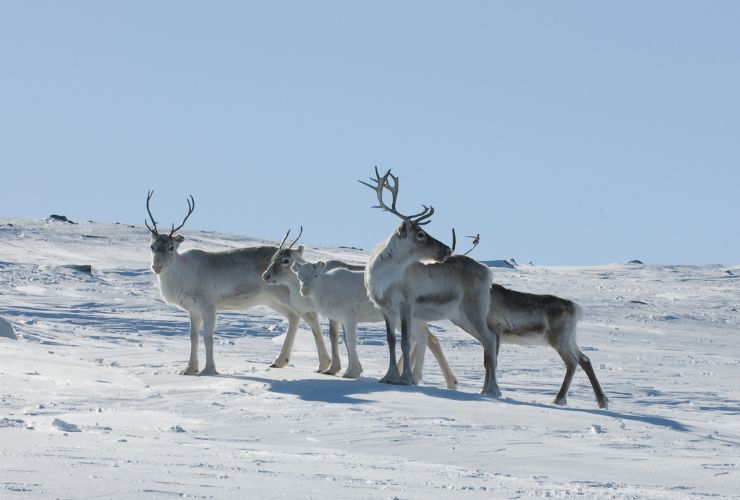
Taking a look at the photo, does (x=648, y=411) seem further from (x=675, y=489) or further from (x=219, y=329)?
(x=219, y=329)

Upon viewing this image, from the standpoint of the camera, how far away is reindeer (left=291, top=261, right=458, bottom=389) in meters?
13.8

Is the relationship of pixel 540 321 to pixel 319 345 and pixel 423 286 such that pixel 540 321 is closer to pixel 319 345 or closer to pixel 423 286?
pixel 423 286

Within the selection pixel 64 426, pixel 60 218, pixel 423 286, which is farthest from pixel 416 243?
pixel 60 218

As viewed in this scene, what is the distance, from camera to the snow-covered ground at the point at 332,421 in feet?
24.2

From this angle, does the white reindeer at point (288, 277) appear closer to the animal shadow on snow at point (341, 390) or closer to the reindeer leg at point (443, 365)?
the reindeer leg at point (443, 365)

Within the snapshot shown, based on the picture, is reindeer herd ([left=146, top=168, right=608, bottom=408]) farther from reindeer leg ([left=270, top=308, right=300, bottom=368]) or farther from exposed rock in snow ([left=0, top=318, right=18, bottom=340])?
exposed rock in snow ([left=0, top=318, right=18, bottom=340])

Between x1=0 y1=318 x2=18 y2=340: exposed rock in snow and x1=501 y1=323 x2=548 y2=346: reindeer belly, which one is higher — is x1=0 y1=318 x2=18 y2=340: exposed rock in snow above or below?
below

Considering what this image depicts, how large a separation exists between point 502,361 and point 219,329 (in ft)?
18.7

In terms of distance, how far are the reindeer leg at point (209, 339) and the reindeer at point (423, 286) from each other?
89.3 inches

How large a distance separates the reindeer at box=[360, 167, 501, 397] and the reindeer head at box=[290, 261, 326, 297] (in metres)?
1.00

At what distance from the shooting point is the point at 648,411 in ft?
47.2

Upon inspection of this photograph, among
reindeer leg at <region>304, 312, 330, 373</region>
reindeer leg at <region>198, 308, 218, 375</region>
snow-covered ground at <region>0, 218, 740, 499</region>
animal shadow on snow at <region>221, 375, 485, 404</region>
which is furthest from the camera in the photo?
reindeer leg at <region>304, 312, 330, 373</region>

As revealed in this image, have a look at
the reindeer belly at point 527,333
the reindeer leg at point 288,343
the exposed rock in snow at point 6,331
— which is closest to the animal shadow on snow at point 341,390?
the reindeer belly at point 527,333

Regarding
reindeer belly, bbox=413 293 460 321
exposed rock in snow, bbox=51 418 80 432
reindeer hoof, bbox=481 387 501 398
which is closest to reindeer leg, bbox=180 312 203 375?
reindeer belly, bbox=413 293 460 321
